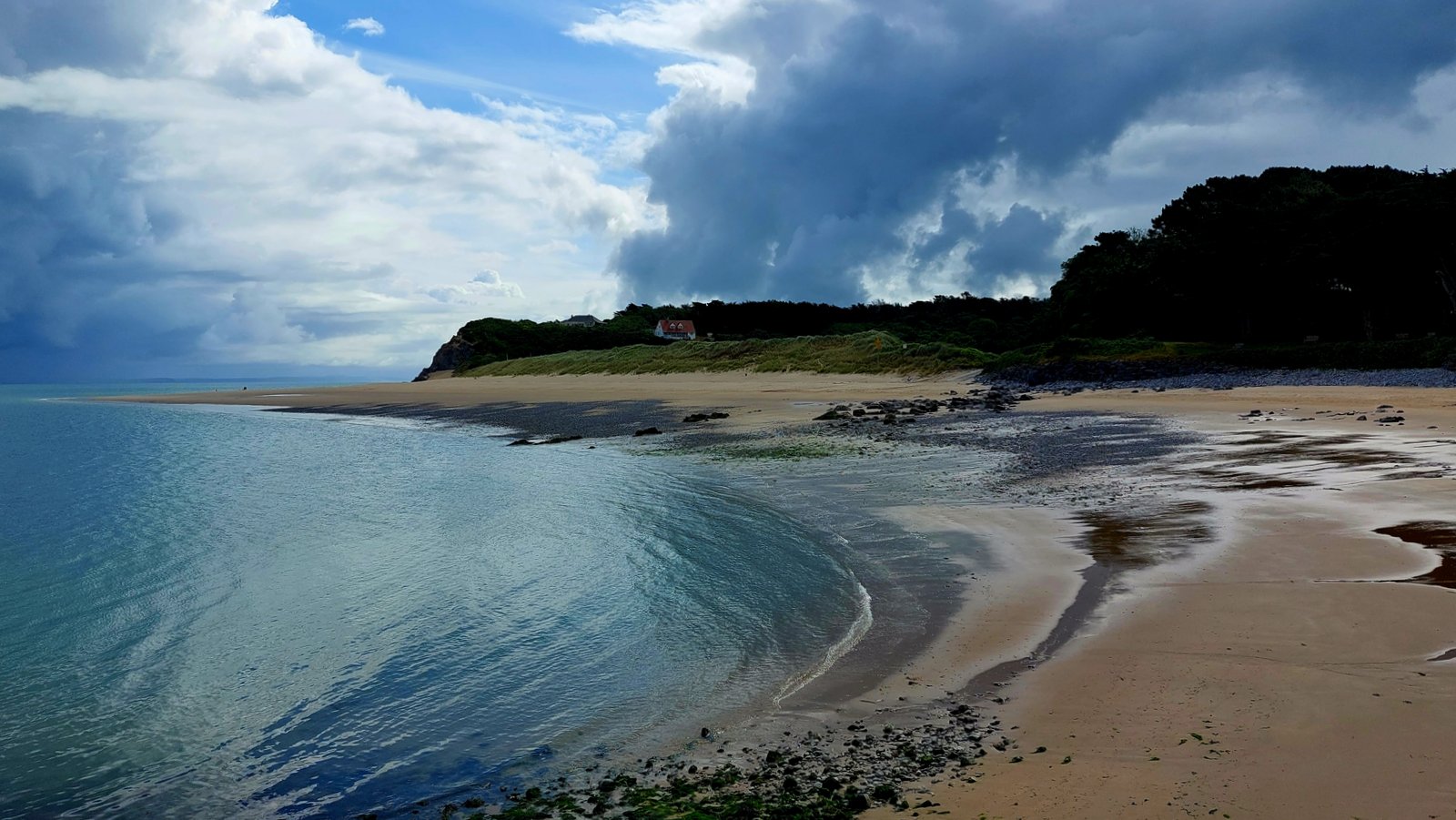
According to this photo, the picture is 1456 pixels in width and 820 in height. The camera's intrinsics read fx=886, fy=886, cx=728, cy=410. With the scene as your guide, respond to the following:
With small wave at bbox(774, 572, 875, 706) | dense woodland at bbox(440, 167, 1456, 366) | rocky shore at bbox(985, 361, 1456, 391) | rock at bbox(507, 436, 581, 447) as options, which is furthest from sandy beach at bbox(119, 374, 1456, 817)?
dense woodland at bbox(440, 167, 1456, 366)

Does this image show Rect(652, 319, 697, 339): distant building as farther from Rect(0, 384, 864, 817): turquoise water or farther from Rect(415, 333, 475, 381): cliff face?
Rect(0, 384, 864, 817): turquoise water

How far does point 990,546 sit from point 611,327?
324 ft

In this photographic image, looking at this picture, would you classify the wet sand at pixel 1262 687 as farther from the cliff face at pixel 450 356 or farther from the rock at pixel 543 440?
the cliff face at pixel 450 356

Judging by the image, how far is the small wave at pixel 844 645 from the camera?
6711 mm

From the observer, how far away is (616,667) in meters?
7.65

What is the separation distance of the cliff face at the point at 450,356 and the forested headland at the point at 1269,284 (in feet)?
94.8

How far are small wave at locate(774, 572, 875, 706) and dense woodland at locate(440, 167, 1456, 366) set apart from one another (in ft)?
143

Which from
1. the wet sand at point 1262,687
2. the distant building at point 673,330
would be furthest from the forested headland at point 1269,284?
the distant building at point 673,330

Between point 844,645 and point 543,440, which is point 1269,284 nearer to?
point 543,440

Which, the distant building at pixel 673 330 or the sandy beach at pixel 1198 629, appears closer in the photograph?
the sandy beach at pixel 1198 629

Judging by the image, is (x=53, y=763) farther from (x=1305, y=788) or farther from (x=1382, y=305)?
(x=1382, y=305)

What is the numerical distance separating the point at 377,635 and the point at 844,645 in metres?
4.73

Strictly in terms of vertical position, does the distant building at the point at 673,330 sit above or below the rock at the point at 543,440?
above

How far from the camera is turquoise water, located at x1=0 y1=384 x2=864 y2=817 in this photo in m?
5.99
